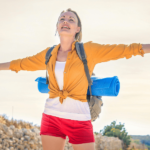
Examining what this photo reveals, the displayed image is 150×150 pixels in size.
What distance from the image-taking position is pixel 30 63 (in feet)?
12.9

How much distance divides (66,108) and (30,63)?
1124 millimetres

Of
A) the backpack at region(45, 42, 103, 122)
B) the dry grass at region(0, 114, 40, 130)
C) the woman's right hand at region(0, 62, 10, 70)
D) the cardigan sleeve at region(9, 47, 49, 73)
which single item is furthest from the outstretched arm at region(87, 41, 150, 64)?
the dry grass at region(0, 114, 40, 130)

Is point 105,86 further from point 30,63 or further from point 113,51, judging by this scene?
point 30,63

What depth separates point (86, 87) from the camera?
11.2 ft

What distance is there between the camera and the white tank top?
3.28 m

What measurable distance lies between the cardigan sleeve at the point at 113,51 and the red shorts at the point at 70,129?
0.97m

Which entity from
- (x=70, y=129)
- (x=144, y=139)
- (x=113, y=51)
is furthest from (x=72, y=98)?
(x=144, y=139)

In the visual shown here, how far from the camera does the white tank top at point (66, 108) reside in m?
3.28

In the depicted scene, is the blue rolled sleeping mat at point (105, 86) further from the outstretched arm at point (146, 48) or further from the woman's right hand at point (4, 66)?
the woman's right hand at point (4, 66)

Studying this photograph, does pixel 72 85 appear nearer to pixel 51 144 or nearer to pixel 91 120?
pixel 91 120

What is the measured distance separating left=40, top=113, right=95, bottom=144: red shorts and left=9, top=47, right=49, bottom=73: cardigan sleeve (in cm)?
96

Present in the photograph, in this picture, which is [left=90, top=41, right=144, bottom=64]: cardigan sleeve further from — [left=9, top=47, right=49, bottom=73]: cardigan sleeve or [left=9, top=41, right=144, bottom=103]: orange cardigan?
[left=9, top=47, right=49, bottom=73]: cardigan sleeve

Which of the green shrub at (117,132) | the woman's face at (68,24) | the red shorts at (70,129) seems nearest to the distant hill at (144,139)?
the green shrub at (117,132)

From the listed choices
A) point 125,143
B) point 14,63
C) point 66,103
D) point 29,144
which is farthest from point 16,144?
point 125,143
